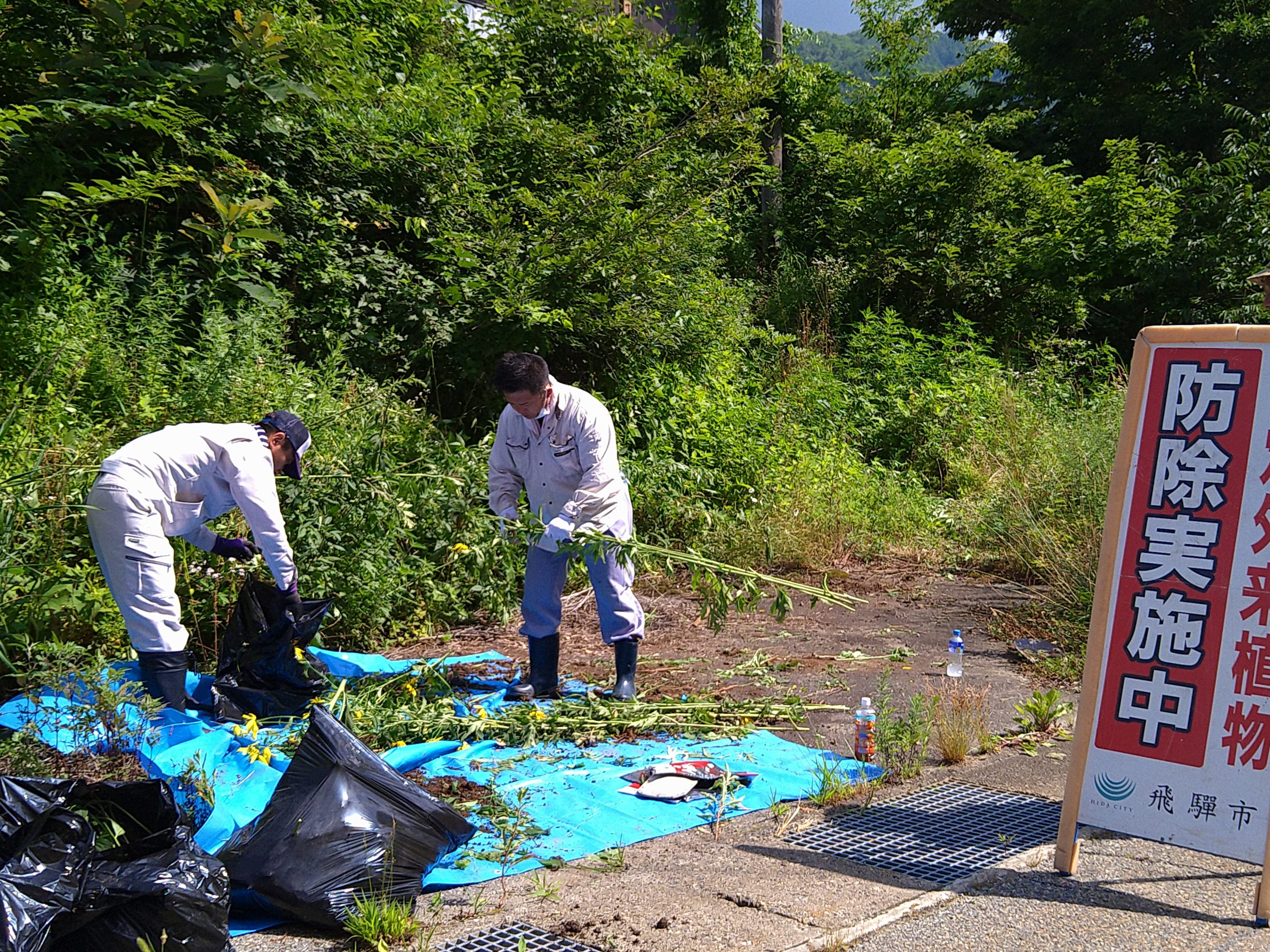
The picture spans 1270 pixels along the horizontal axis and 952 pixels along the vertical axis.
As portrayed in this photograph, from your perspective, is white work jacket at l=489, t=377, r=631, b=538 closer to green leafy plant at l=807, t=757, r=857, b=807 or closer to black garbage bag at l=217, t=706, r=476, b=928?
green leafy plant at l=807, t=757, r=857, b=807

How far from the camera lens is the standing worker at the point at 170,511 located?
4.91 m

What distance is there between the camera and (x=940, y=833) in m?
4.04

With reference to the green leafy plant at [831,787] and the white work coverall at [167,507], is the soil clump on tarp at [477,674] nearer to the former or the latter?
the white work coverall at [167,507]

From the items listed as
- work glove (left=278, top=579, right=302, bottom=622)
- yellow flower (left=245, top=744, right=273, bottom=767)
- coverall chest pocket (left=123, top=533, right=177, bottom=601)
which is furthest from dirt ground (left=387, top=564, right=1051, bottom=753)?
yellow flower (left=245, top=744, right=273, bottom=767)

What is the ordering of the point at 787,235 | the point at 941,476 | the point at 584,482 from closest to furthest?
1. the point at 584,482
2. the point at 941,476
3. the point at 787,235

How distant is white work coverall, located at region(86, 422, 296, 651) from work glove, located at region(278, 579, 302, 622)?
46 mm

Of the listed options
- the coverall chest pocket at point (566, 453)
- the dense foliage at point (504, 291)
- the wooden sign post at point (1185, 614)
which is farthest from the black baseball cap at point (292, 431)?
the wooden sign post at point (1185, 614)

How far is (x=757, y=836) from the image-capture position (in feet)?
13.1

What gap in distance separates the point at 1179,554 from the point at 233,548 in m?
4.39

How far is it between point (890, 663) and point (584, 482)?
7.55ft

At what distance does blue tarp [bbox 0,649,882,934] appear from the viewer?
3879mm

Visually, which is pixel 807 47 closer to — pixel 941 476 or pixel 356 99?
pixel 941 476

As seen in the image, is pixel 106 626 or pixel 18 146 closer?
pixel 106 626

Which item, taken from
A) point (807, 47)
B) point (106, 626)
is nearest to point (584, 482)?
point (106, 626)
